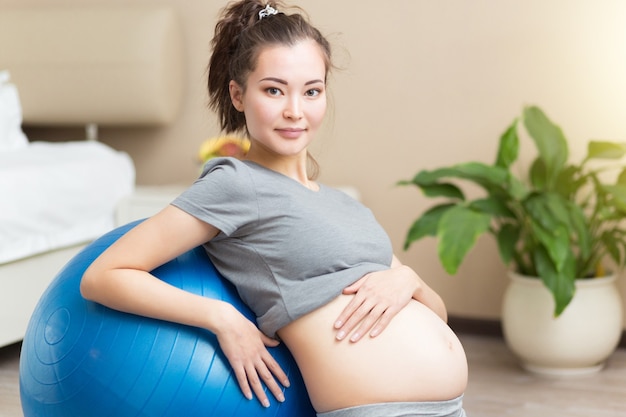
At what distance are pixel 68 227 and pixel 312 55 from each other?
6.17 feet

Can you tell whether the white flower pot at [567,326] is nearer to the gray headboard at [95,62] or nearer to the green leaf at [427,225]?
the green leaf at [427,225]

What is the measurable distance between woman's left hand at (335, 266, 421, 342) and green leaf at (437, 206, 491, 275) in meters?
1.03

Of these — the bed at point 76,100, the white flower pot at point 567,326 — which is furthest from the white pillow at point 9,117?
the white flower pot at point 567,326

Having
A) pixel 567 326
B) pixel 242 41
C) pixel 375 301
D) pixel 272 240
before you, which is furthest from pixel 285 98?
pixel 567 326

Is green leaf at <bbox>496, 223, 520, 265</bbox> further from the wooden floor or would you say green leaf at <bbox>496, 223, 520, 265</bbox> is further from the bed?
the bed

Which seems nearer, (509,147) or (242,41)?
(242,41)

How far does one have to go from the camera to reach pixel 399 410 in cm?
148

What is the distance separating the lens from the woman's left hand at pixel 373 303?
1509 mm

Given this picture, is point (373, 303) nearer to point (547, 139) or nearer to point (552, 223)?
point (552, 223)

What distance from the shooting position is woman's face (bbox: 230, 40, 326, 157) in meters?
1.54

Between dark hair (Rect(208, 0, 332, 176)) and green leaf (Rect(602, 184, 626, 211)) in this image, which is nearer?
dark hair (Rect(208, 0, 332, 176))

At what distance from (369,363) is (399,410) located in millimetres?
91

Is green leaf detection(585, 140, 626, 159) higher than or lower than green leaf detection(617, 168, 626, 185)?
higher

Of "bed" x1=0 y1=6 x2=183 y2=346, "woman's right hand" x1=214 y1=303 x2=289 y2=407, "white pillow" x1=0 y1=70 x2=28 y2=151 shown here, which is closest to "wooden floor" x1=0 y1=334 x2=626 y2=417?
"bed" x1=0 y1=6 x2=183 y2=346
